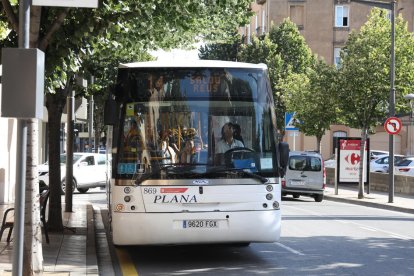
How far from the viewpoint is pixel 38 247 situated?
877 cm

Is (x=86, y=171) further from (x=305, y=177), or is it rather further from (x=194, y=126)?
(x=194, y=126)

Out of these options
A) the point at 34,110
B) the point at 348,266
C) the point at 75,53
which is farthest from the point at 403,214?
the point at 34,110

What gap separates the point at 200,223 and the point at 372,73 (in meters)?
18.4

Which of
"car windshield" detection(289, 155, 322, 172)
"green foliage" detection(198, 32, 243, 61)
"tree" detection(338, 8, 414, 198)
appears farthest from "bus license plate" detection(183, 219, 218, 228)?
"green foliage" detection(198, 32, 243, 61)

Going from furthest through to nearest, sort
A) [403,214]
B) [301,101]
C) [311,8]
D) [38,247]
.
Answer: [311,8]
[301,101]
[403,214]
[38,247]

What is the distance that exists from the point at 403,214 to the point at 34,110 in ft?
58.0

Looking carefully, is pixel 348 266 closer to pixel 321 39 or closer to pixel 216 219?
pixel 216 219

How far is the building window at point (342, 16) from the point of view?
61031 mm

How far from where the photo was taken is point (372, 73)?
27312 mm

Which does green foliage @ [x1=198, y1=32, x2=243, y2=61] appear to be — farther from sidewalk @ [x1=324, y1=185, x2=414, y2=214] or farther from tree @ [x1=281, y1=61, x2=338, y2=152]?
sidewalk @ [x1=324, y1=185, x2=414, y2=214]

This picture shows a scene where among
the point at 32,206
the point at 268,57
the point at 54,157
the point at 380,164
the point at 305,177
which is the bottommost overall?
the point at 305,177

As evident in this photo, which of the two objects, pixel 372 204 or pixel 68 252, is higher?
pixel 68 252

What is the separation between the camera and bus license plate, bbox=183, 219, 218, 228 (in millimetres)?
10430

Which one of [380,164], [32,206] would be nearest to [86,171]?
[380,164]
